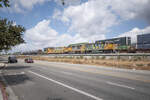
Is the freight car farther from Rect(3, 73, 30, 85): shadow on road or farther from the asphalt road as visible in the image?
Rect(3, 73, 30, 85): shadow on road

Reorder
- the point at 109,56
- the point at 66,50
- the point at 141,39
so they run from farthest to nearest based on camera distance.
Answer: the point at 66,50
the point at 141,39
the point at 109,56

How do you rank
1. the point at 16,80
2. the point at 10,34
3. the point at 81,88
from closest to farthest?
the point at 81,88
the point at 16,80
the point at 10,34

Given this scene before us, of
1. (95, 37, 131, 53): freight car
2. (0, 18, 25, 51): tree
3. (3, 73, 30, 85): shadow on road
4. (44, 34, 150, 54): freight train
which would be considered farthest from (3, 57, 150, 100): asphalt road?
(95, 37, 131, 53): freight car

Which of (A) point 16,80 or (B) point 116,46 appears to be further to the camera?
(B) point 116,46

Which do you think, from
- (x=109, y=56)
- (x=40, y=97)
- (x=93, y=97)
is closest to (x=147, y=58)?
(x=109, y=56)

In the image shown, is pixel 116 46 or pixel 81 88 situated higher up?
pixel 116 46

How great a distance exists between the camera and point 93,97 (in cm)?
558

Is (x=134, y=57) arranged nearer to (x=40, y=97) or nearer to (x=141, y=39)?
(x=141, y=39)

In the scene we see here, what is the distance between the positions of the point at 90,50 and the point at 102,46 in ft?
24.1

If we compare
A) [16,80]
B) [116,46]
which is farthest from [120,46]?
[16,80]

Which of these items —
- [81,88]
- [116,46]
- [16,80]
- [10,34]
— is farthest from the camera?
[116,46]

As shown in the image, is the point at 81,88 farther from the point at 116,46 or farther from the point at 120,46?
the point at 120,46

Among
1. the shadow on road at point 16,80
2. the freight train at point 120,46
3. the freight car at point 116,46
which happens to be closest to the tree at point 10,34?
the shadow on road at point 16,80

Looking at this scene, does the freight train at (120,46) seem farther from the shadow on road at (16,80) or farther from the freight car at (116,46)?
the shadow on road at (16,80)
